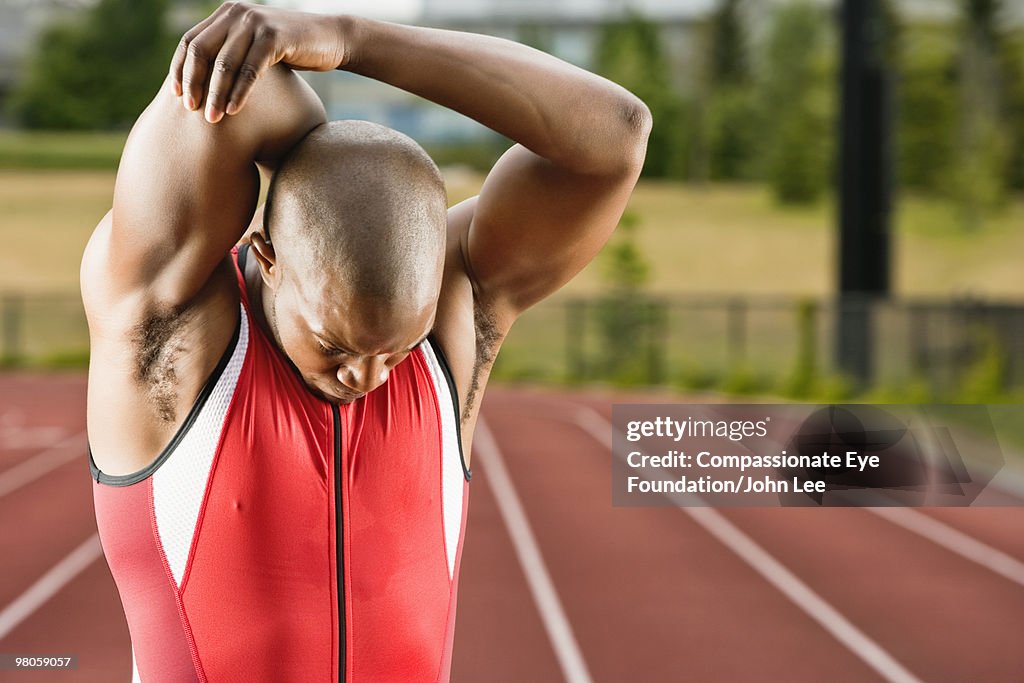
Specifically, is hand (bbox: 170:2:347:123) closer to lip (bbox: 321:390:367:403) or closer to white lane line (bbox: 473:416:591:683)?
lip (bbox: 321:390:367:403)

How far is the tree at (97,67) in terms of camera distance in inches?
1013

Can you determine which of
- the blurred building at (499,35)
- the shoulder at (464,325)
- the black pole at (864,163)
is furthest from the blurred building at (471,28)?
the shoulder at (464,325)

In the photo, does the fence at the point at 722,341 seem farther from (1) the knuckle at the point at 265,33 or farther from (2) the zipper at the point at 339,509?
(1) the knuckle at the point at 265,33

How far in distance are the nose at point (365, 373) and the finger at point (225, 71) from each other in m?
0.23

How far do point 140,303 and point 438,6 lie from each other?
2669 cm

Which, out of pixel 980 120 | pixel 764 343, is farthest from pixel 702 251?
pixel 980 120

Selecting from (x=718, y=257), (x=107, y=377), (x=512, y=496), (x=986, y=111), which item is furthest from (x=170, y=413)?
(x=986, y=111)

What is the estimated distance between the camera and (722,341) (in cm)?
1938

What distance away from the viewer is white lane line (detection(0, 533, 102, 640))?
5227 mm

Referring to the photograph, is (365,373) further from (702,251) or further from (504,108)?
(702,251)

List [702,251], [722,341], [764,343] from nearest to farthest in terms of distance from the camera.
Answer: [764,343]
[722,341]
[702,251]

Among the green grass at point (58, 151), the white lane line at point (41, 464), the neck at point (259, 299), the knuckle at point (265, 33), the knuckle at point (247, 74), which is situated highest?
the green grass at point (58, 151)

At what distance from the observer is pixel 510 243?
1109 mm

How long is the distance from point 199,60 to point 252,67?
39 millimetres
